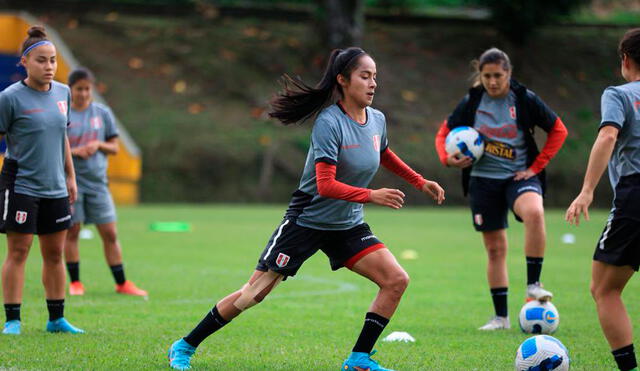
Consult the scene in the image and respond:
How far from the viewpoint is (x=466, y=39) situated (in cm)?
3609

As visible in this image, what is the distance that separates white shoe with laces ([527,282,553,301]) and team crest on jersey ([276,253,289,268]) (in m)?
2.67

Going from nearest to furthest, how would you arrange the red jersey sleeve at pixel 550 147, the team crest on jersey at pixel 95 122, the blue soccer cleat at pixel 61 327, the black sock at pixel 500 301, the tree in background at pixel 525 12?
the blue soccer cleat at pixel 61 327
the black sock at pixel 500 301
the red jersey sleeve at pixel 550 147
the team crest on jersey at pixel 95 122
the tree in background at pixel 525 12

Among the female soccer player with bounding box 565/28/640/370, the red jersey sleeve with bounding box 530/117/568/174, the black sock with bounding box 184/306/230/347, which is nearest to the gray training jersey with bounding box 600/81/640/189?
the female soccer player with bounding box 565/28/640/370

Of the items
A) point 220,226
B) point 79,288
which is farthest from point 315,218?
point 220,226

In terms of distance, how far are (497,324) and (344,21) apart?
76.0 feet

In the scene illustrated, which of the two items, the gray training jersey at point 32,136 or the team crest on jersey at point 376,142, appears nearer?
the team crest on jersey at point 376,142

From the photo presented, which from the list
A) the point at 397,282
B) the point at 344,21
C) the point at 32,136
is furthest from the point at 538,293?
the point at 344,21

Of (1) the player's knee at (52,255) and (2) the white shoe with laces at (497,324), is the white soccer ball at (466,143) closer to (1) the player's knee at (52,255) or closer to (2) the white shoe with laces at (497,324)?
(2) the white shoe with laces at (497,324)

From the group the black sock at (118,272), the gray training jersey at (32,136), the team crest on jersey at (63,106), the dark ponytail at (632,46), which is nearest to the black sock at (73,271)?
the black sock at (118,272)

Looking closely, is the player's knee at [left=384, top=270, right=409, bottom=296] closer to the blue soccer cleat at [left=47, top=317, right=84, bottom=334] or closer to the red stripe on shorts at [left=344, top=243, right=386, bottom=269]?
the red stripe on shorts at [left=344, top=243, right=386, bottom=269]

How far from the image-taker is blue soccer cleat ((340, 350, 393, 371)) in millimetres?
5992

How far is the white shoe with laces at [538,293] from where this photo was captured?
7.85 meters

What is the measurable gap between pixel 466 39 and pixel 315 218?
30.9 meters

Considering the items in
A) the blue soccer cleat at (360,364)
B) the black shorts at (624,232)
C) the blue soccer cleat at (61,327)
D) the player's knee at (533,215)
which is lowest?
the blue soccer cleat at (61,327)
